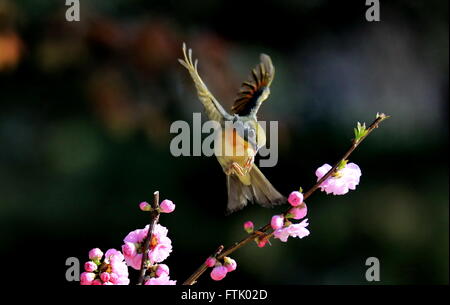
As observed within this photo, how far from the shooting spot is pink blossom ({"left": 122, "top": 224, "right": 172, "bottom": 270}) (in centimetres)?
74

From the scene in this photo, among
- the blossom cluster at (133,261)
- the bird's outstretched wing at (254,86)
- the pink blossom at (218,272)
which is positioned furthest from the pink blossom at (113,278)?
the bird's outstretched wing at (254,86)

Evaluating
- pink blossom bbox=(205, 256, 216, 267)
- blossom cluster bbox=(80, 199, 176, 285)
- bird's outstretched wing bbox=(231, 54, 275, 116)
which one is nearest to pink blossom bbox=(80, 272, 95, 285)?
blossom cluster bbox=(80, 199, 176, 285)

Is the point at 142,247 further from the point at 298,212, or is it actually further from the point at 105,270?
the point at 298,212

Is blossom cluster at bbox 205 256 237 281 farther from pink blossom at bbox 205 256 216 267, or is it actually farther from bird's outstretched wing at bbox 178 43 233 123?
bird's outstretched wing at bbox 178 43 233 123

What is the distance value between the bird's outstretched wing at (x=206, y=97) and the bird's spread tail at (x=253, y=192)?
0.09m

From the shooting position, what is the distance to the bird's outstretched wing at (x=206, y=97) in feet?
2.03

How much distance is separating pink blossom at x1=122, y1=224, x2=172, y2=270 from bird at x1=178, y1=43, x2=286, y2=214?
3.7 inches

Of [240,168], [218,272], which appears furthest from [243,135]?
[218,272]

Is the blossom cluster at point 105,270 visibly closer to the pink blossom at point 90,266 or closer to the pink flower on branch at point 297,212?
the pink blossom at point 90,266

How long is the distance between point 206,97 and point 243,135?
0.05m

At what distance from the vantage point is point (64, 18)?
190cm

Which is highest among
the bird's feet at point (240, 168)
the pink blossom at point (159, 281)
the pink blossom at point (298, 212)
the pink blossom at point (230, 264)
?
the bird's feet at point (240, 168)

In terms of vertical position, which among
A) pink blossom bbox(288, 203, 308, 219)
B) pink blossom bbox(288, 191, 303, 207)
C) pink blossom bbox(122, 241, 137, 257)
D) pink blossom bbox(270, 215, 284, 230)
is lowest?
pink blossom bbox(122, 241, 137, 257)

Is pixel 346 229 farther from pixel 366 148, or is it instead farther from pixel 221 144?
pixel 221 144
